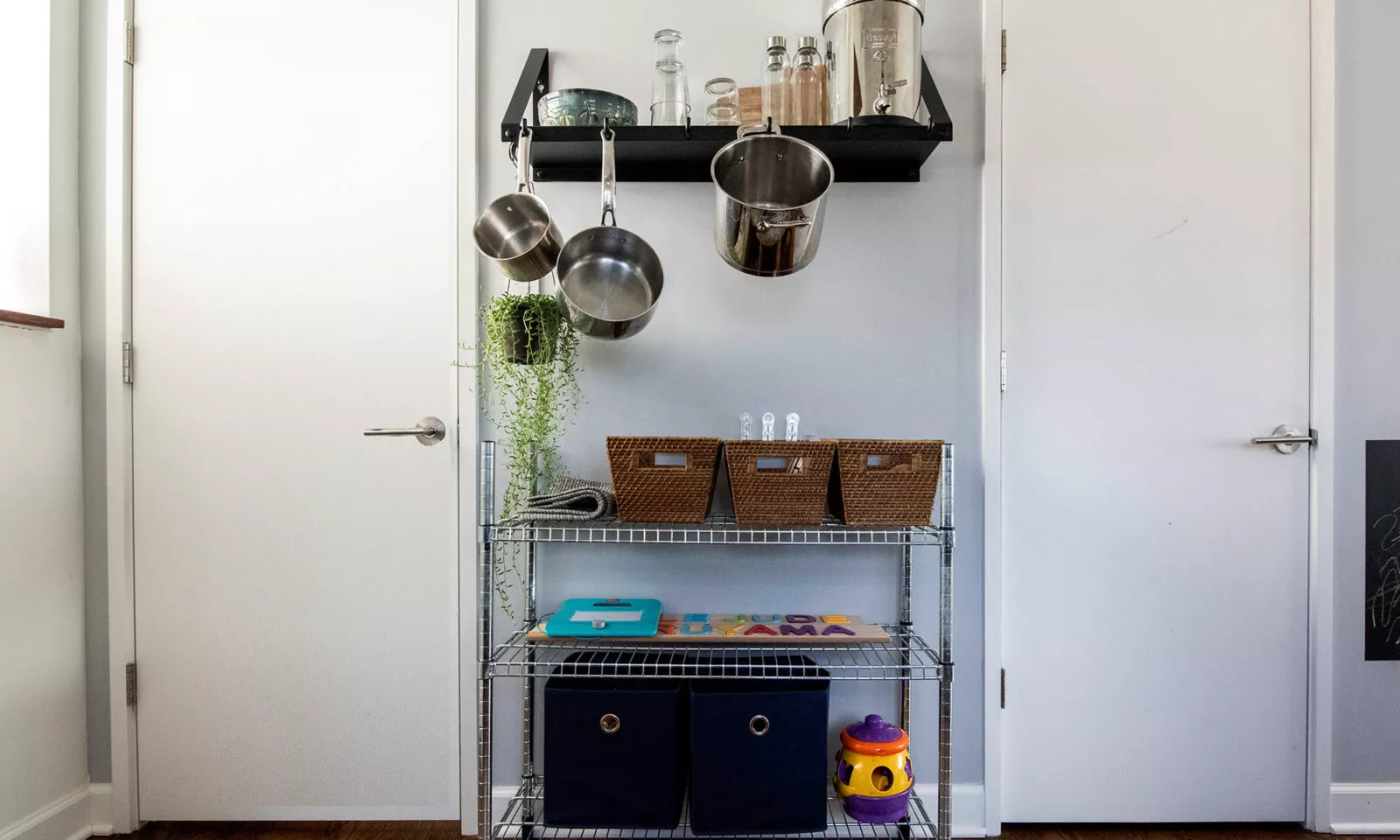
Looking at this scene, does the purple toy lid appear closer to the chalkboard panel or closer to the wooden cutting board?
the wooden cutting board

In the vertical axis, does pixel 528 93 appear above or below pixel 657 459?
above

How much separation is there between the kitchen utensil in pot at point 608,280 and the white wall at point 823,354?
0.21 meters

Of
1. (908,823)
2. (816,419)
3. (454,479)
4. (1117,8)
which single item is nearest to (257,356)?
(454,479)

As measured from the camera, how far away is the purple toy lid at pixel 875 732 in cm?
157

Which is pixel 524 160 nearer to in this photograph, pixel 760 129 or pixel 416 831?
pixel 760 129

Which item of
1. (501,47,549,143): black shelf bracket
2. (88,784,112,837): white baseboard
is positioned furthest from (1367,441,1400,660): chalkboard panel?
(88,784,112,837): white baseboard

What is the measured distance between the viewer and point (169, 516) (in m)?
1.77

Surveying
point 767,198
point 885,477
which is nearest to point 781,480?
point 885,477

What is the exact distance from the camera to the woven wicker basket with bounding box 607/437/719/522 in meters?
1.48

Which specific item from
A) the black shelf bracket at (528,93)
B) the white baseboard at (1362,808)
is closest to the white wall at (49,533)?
the black shelf bracket at (528,93)

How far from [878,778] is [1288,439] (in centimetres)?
125

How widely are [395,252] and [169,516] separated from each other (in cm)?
84

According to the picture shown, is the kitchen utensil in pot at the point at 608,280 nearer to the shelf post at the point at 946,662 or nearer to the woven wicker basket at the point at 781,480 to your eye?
the woven wicker basket at the point at 781,480

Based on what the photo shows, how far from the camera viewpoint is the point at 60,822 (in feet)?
5.50
